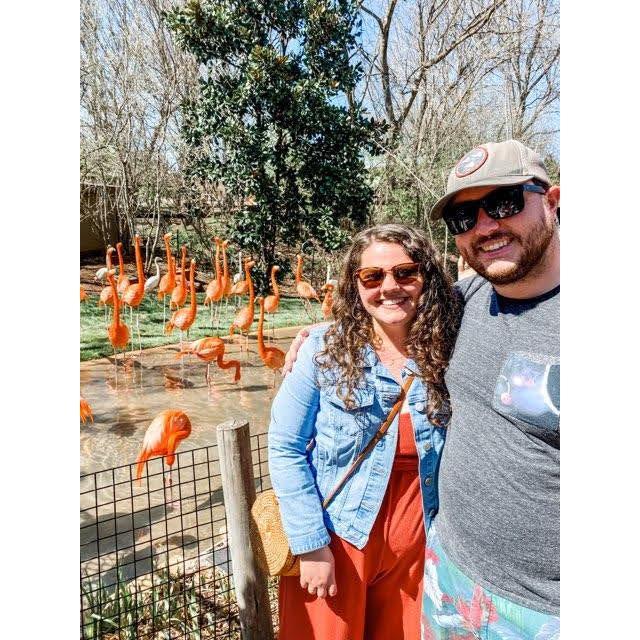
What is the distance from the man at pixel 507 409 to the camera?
2.70ft

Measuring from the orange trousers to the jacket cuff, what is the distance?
38mm

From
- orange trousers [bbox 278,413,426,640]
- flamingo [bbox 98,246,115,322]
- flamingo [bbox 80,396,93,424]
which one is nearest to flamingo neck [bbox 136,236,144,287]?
flamingo [bbox 98,246,115,322]

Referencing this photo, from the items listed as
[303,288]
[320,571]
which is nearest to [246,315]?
[303,288]

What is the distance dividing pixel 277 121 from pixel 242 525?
218 centimetres

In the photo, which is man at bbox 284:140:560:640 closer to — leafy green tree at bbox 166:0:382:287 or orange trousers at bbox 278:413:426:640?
orange trousers at bbox 278:413:426:640

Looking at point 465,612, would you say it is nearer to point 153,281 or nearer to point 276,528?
point 276,528

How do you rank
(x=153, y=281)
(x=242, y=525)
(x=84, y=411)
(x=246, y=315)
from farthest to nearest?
(x=246, y=315), (x=153, y=281), (x=84, y=411), (x=242, y=525)

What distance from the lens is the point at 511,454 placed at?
0.83m

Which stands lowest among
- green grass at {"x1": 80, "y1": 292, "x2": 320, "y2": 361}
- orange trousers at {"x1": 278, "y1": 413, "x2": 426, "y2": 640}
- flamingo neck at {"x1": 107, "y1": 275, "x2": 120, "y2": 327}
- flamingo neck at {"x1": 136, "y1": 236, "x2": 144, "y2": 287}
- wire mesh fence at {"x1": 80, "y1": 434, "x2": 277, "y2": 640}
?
wire mesh fence at {"x1": 80, "y1": 434, "x2": 277, "y2": 640}

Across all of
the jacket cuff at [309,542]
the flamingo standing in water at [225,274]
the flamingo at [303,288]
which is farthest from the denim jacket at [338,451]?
the flamingo standing in water at [225,274]

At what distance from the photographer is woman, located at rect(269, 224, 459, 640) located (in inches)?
39.9
